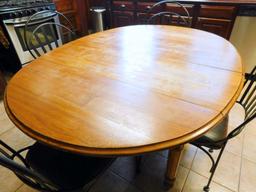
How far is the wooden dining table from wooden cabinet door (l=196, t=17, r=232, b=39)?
0.97 m

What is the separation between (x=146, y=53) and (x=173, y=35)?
44 centimetres

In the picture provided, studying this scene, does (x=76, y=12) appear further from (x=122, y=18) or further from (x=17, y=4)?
(x=17, y=4)

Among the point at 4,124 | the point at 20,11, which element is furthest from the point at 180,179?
the point at 20,11

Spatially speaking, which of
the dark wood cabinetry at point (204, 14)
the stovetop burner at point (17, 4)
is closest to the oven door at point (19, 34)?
the stovetop burner at point (17, 4)

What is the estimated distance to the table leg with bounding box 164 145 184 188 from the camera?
3.14ft

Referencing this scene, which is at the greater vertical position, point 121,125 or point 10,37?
point 121,125

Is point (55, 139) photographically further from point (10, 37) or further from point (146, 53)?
point (10, 37)

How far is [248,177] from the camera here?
1.28 meters

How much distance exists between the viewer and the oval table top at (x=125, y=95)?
24.3 inches

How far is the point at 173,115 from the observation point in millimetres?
681

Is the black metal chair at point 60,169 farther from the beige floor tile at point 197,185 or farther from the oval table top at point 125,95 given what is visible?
the beige floor tile at point 197,185

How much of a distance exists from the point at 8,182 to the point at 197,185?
1339 millimetres

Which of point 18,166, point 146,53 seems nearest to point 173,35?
point 146,53

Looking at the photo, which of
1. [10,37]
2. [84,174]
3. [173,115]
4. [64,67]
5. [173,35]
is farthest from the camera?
[10,37]
